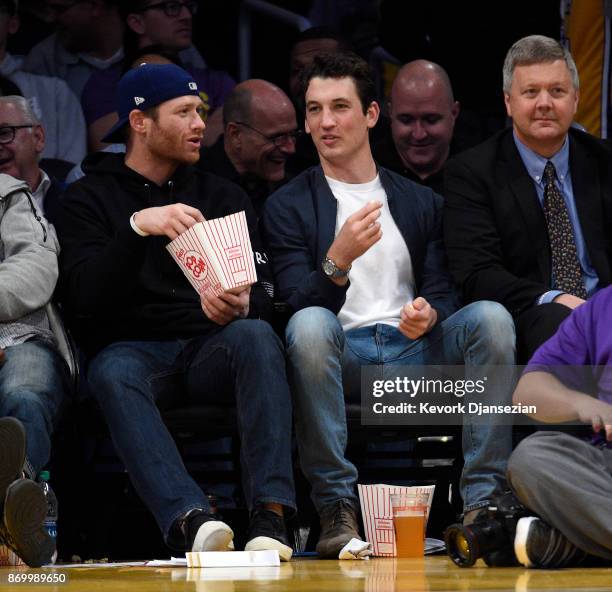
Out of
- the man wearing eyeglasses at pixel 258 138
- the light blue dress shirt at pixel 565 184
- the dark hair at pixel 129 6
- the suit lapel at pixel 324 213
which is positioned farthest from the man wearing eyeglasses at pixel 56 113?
the light blue dress shirt at pixel 565 184

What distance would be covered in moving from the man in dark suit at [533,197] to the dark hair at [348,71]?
1.30 feet

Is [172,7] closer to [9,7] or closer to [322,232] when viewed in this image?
[9,7]

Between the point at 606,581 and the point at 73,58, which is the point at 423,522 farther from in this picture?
the point at 73,58

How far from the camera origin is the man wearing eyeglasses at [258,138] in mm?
5375

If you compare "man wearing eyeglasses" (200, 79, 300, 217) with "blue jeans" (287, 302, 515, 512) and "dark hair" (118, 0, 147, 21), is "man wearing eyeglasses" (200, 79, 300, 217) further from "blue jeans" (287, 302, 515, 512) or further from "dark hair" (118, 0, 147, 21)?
"blue jeans" (287, 302, 515, 512)

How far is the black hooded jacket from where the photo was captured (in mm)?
4320

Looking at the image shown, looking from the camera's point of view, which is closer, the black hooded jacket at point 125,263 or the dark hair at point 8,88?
the black hooded jacket at point 125,263

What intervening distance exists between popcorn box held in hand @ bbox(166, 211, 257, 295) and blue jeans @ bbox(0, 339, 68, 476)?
1.84 ft

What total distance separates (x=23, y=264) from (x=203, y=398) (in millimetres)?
732

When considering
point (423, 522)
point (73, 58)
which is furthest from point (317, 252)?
point (73, 58)

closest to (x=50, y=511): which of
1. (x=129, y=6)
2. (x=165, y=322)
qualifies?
(x=165, y=322)

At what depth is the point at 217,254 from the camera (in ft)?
13.3

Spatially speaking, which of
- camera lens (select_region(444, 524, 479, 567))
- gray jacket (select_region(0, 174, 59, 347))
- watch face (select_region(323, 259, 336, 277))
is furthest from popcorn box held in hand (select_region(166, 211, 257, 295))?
camera lens (select_region(444, 524, 479, 567))

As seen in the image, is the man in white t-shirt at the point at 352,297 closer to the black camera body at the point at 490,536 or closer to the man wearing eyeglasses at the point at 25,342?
the black camera body at the point at 490,536
